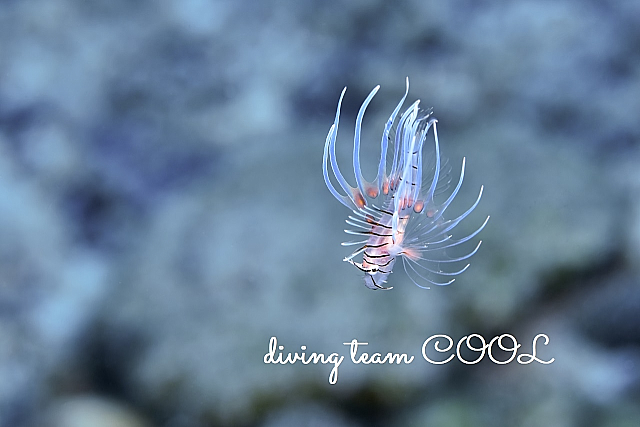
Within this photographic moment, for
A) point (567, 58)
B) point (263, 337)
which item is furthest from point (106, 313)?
point (567, 58)

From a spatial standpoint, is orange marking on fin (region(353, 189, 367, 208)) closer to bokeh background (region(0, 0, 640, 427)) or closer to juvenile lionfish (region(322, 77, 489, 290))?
juvenile lionfish (region(322, 77, 489, 290))

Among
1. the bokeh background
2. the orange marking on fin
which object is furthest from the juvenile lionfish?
the bokeh background

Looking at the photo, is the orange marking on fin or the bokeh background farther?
the bokeh background

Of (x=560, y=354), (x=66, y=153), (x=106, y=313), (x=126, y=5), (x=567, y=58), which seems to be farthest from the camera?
(x=126, y=5)

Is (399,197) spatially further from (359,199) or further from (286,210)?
(286,210)

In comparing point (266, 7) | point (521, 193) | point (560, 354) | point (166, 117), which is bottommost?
point (560, 354)

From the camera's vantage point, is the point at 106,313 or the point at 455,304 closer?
the point at 455,304

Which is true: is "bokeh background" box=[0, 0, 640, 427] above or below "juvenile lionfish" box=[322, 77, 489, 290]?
above

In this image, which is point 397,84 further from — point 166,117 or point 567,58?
point 166,117
